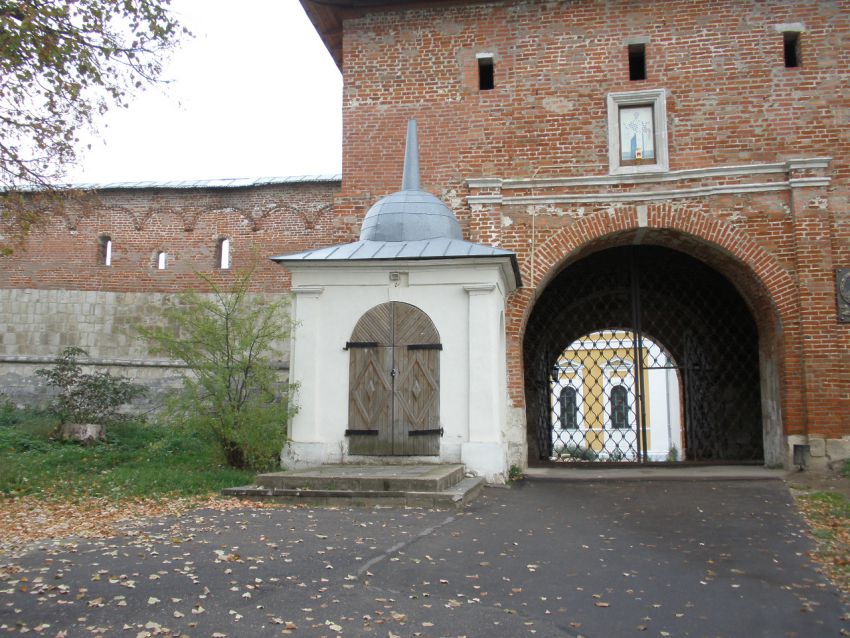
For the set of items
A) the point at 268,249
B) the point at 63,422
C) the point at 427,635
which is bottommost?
the point at 427,635

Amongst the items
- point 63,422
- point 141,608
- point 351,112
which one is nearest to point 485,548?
point 141,608

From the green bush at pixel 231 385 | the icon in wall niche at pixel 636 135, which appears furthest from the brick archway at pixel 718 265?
the green bush at pixel 231 385

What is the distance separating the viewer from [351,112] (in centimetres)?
1283

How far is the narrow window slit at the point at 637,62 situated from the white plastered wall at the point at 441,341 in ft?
14.2

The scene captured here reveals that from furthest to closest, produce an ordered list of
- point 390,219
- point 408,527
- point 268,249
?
point 268,249 < point 390,219 < point 408,527

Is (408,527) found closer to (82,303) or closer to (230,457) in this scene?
(230,457)

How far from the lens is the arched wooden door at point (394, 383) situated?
1011 centimetres

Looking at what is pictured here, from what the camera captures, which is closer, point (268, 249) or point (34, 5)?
point (34, 5)

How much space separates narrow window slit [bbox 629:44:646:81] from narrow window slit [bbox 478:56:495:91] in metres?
2.22

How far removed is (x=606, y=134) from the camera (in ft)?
39.8

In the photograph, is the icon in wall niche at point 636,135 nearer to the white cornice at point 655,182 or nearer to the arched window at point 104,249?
the white cornice at point 655,182

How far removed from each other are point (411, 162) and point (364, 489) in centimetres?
555

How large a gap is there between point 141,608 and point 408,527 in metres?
2.83

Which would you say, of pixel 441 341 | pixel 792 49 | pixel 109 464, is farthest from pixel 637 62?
pixel 109 464
